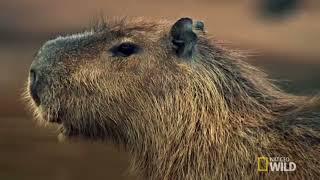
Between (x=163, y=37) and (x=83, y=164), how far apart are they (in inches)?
175

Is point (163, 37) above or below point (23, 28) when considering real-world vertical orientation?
above

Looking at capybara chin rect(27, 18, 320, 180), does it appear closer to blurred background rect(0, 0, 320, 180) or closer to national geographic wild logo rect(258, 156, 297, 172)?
national geographic wild logo rect(258, 156, 297, 172)

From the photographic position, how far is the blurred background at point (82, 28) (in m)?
9.45

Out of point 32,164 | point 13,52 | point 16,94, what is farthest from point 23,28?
point 32,164

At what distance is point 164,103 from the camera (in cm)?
507

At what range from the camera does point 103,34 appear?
208 inches

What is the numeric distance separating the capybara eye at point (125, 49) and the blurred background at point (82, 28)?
12.2ft

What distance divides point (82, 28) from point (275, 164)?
5.67 meters

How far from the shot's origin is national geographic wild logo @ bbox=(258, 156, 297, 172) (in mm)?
4766

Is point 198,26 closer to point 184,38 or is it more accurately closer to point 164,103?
point 184,38

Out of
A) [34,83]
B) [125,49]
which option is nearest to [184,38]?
[125,49]

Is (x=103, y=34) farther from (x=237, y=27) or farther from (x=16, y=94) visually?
(x=237, y=27)

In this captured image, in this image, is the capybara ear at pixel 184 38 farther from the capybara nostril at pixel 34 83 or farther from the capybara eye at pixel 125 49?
the capybara nostril at pixel 34 83

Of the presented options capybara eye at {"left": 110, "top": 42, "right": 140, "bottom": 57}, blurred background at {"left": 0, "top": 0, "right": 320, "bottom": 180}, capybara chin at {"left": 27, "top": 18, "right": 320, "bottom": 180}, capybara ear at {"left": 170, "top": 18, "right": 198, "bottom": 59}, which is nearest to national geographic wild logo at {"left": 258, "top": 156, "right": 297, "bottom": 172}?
capybara chin at {"left": 27, "top": 18, "right": 320, "bottom": 180}
